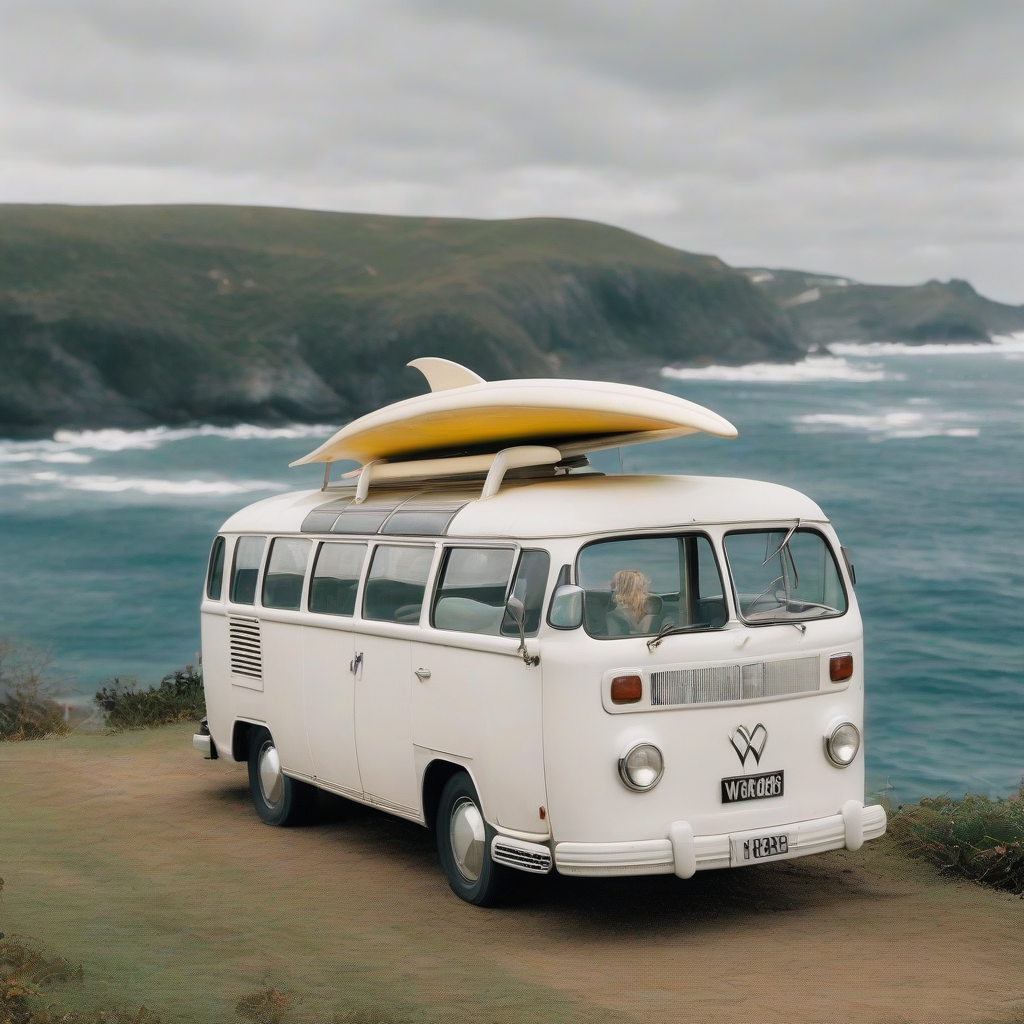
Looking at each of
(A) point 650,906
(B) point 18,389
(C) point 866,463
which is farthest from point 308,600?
(C) point 866,463

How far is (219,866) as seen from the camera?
→ 9.71m

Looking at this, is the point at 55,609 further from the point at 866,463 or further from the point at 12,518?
the point at 866,463

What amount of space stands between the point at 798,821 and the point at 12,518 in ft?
180

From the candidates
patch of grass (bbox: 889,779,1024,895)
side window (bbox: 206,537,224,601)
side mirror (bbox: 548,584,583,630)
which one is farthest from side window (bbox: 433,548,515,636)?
side window (bbox: 206,537,224,601)

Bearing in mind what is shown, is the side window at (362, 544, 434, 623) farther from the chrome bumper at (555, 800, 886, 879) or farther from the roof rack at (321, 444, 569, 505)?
the chrome bumper at (555, 800, 886, 879)

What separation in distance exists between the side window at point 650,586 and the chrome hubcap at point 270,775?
13.7ft

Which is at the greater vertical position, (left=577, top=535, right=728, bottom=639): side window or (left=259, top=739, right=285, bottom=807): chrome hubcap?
(left=577, top=535, right=728, bottom=639): side window

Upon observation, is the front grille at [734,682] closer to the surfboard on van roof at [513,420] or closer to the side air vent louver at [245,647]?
the surfboard on van roof at [513,420]

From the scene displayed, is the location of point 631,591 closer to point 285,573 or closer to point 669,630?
point 669,630

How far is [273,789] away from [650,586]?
4.56 metres

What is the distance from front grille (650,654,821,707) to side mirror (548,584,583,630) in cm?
51

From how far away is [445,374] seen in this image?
1005 cm

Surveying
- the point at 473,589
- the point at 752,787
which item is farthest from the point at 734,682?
the point at 473,589

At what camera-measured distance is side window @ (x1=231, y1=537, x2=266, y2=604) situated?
11.0 m
